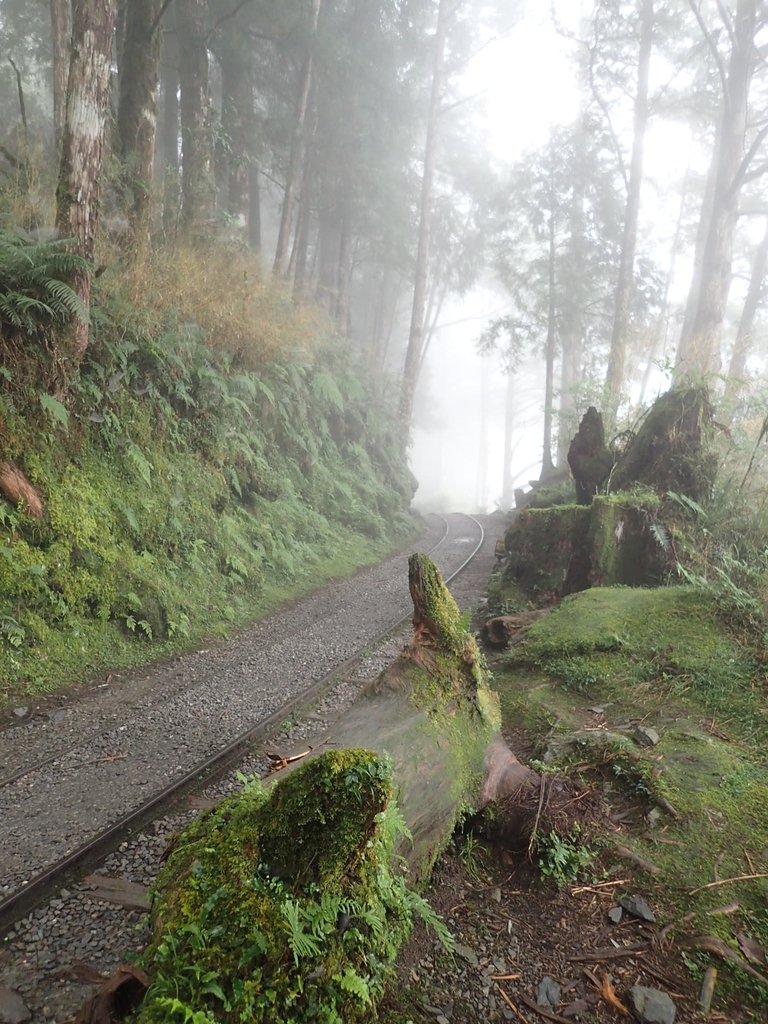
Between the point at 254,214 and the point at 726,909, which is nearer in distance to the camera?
the point at 726,909

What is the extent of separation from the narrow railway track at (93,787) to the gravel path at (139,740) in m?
0.02

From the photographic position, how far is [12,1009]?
233cm

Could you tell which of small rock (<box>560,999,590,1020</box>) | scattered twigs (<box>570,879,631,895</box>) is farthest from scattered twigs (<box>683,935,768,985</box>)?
small rock (<box>560,999,590,1020</box>)

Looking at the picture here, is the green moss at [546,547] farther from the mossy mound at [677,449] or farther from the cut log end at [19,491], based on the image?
the cut log end at [19,491]

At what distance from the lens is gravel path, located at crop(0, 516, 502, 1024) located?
2.64m

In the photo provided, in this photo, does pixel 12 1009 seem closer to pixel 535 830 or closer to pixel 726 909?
pixel 535 830

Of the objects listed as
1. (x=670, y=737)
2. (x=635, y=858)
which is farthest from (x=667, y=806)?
(x=670, y=737)

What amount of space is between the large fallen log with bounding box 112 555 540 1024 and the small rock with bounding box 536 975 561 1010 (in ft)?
1.78

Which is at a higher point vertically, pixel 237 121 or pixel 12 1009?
pixel 237 121

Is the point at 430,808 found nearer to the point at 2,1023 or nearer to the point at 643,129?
the point at 2,1023

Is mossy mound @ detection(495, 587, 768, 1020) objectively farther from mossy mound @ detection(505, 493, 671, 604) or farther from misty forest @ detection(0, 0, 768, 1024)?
mossy mound @ detection(505, 493, 671, 604)

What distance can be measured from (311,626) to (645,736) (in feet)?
15.9

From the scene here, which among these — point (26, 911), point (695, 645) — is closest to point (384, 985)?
point (26, 911)

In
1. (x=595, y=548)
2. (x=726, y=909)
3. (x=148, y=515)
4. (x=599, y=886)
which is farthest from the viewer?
(x=595, y=548)
